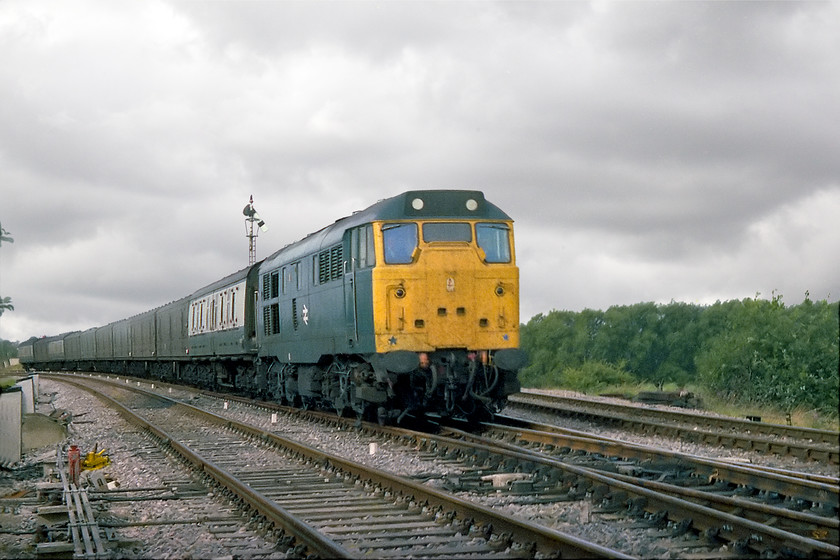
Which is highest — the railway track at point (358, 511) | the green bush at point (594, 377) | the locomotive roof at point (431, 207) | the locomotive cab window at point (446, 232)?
the locomotive roof at point (431, 207)

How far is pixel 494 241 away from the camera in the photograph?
14289 mm

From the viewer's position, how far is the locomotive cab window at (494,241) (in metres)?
14.2

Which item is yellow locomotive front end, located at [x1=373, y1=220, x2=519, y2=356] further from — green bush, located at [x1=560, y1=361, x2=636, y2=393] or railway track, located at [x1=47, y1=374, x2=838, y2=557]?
green bush, located at [x1=560, y1=361, x2=636, y2=393]

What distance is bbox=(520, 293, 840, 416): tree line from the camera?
12.7 m

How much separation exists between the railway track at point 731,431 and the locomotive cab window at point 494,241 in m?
3.47

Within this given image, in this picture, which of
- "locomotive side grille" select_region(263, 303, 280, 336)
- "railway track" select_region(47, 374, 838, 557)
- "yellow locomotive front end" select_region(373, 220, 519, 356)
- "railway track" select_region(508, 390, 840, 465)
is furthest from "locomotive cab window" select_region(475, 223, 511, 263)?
"locomotive side grille" select_region(263, 303, 280, 336)

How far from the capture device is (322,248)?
16.1 m

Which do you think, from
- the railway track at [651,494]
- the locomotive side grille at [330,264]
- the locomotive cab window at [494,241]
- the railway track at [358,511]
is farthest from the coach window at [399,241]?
the railway track at [358,511]

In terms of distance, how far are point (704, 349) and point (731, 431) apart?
21.7 feet

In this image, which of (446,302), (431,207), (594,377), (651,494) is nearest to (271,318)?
(431,207)

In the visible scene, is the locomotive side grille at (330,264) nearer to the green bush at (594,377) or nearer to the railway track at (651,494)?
the railway track at (651,494)

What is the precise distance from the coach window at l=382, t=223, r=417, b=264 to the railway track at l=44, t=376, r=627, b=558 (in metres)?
3.12

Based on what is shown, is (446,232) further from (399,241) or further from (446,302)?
(446,302)

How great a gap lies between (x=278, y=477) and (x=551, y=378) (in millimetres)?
23528
